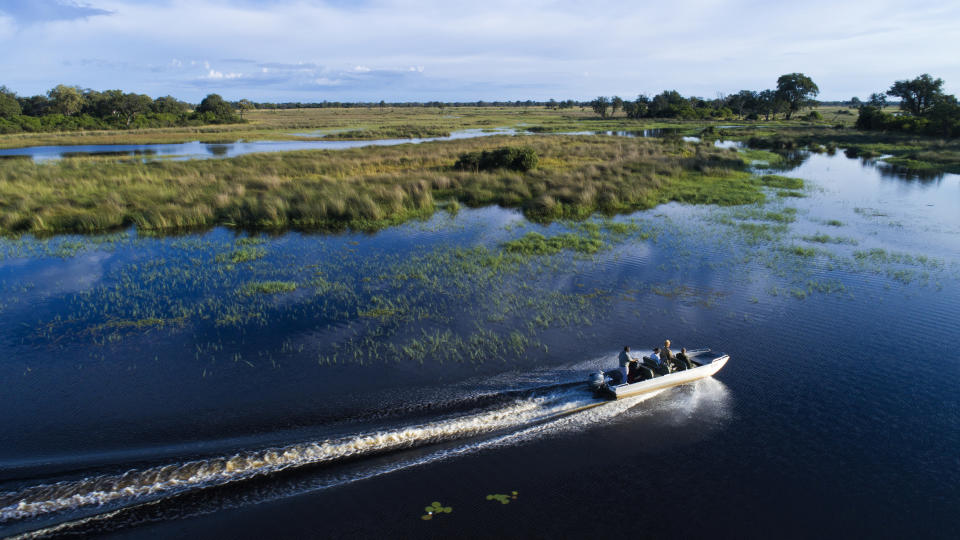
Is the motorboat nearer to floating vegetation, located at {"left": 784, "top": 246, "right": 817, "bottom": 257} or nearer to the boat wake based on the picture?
the boat wake

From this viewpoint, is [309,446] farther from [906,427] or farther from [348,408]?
[906,427]

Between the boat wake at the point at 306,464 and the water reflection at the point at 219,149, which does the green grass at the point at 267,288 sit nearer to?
the boat wake at the point at 306,464

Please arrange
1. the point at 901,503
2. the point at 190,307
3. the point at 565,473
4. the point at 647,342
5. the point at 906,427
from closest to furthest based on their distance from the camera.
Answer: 1. the point at 901,503
2. the point at 565,473
3. the point at 906,427
4. the point at 647,342
5. the point at 190,307

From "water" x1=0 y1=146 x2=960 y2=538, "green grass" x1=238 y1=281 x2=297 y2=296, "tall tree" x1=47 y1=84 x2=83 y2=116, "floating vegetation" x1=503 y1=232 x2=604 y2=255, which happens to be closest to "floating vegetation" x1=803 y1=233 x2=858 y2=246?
"water" x1=0 y1=146 x2=960 y2=538

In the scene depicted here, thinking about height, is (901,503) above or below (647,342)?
below

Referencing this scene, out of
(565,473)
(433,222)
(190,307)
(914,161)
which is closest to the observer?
(565,473)

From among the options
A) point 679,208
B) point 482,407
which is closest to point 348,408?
point 482,407
